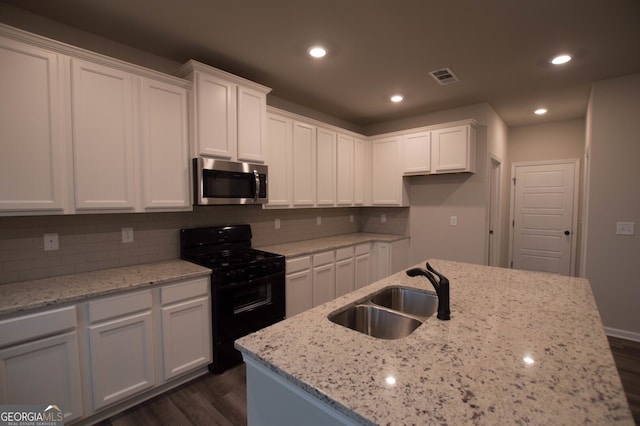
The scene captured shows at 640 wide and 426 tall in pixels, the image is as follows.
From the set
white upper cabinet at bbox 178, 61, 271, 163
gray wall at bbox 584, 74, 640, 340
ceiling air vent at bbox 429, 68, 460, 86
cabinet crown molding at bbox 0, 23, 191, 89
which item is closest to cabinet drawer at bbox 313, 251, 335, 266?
white upper cabinet at bbox 178, 61, 271, 163

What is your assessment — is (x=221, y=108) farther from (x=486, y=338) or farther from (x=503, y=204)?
(x=503, y=204)

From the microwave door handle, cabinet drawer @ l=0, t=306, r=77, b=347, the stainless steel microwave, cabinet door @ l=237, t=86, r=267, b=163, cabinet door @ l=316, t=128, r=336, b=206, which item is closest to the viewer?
cabinet drawer @ l=0, t=306, r=77, b=347

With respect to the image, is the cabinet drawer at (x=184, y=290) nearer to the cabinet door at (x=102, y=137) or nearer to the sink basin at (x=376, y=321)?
the cabinet door at (x=102, y=137)

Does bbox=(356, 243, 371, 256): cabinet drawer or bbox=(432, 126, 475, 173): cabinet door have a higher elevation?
bbox=(432, 126, 475, 173): cabinet door

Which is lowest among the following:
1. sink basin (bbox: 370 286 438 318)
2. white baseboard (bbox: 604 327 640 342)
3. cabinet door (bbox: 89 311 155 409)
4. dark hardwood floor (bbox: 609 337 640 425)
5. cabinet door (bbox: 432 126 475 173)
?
dark hardwood floor (bbox: 609 337 640 425)

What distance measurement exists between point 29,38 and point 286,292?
8.50ft

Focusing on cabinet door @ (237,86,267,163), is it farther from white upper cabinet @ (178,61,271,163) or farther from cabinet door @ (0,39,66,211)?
cabinet door @ (0,39,66,211)

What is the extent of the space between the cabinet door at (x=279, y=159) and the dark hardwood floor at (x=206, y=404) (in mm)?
1678

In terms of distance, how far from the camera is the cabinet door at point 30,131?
1.72 metres

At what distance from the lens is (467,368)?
922 mm

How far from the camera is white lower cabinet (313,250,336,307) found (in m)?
3.31

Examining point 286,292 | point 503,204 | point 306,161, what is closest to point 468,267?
point 286,292

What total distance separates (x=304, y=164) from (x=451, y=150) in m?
1.87

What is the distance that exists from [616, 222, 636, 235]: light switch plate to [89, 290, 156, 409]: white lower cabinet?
14.2ft
